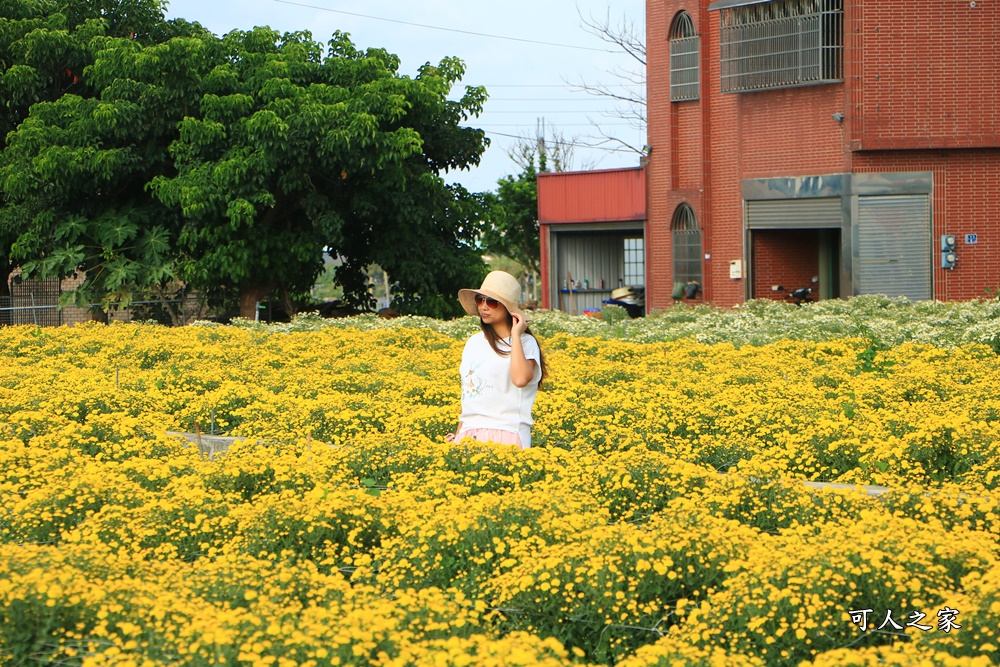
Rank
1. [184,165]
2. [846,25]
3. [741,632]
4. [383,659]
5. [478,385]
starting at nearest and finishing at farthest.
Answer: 1. [383,659]
2. [741,632]
3. [478,385]
4. [846,25]
5. [184,165]

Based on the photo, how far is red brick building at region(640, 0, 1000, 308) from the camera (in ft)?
83.8

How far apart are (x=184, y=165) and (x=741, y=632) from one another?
24.2m

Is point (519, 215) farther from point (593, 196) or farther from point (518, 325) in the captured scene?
point (518, 325)

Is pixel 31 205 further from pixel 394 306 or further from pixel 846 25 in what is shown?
pixel 846 25

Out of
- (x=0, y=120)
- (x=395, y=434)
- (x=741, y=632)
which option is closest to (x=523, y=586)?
(x=741, y=632)

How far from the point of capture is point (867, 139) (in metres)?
25.8

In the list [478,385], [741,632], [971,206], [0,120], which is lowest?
[741,632]

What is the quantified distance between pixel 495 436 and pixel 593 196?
26.9 meters

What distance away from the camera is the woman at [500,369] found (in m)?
7.39

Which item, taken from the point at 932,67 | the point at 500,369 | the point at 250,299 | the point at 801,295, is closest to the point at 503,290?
the point at 500,369

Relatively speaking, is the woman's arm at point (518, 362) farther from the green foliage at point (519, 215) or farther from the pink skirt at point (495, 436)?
the green foliage at point (519, 215)

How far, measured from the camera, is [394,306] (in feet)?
103

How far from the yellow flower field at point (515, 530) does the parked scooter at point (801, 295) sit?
1677 cm

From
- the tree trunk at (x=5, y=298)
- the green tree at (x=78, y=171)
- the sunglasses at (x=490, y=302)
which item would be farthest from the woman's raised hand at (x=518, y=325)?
the tree trunk at (x=5, y=298)
